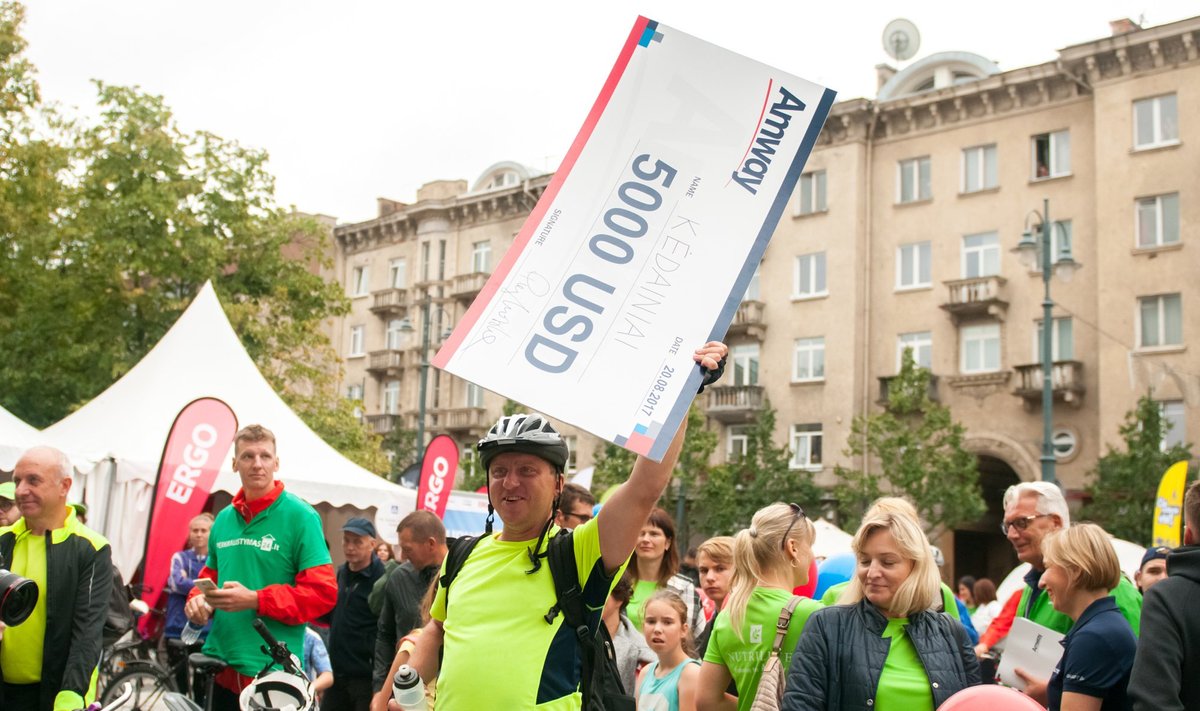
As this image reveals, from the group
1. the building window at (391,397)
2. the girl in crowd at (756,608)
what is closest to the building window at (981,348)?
the building window at (391,397)

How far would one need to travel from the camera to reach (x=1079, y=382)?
117 ft

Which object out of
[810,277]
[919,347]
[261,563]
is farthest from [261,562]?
[810,277]

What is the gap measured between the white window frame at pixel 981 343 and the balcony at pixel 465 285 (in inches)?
786

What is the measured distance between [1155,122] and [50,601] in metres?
34.9

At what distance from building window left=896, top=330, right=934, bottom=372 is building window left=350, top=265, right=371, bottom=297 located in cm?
2639

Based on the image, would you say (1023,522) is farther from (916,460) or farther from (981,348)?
(981,348)

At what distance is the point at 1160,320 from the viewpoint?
3441 cm

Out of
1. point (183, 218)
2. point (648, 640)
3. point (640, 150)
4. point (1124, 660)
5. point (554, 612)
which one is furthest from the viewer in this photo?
point (183, 218)

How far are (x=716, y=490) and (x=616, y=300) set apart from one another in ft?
120

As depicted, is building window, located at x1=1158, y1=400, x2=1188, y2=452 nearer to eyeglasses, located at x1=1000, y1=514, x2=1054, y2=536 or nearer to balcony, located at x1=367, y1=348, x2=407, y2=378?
eyeglasses, located at x1=1000, y1=514, x2=1054, y2=536

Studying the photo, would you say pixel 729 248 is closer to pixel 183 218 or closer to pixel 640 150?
pixel 640 150

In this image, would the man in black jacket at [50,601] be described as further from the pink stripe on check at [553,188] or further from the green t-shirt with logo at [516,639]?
the pink stripe on check at [553,188]

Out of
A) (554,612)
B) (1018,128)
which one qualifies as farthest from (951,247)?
(554,612)

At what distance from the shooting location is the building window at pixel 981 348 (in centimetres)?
3759
